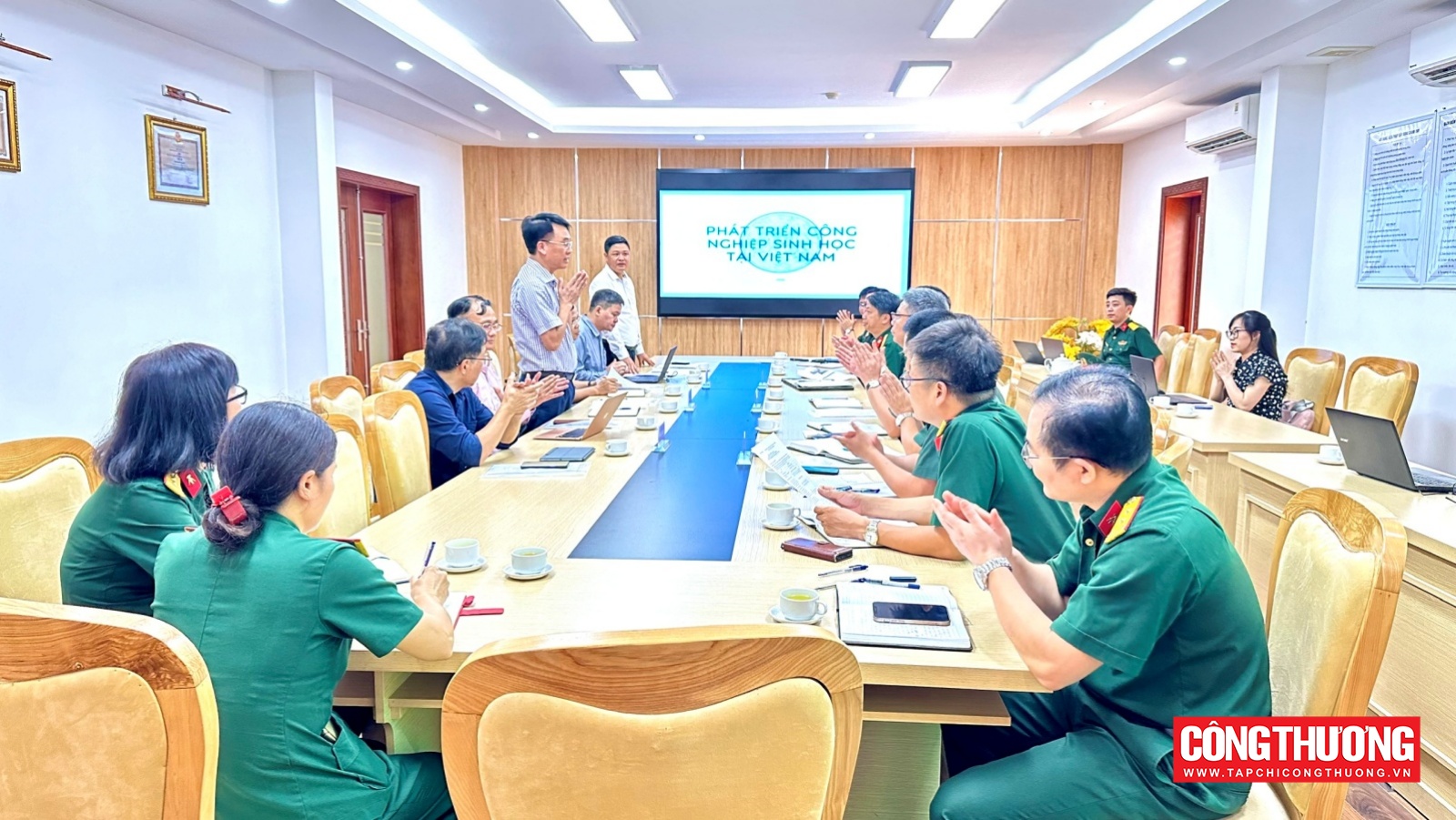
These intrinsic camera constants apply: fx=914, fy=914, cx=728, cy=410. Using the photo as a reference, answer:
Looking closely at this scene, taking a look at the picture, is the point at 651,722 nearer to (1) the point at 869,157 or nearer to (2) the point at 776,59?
(2) the point at 776,59

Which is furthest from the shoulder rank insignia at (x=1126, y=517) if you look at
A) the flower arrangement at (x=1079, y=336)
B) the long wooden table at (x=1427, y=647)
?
the flower arrangement at (x=1079, y=336)

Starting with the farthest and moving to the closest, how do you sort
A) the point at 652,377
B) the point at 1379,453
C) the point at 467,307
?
1. the point at 652,377
2. the point at 467,307
3. the point at 1379,453

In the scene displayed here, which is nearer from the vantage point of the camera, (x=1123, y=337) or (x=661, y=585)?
(x=661, y=585)

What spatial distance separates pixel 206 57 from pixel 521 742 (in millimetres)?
5683

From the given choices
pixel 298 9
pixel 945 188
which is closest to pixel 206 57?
pixel 298 9

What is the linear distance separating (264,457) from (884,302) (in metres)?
4.31

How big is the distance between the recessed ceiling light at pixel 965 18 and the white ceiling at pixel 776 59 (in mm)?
80

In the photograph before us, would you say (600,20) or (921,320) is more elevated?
(600,20)

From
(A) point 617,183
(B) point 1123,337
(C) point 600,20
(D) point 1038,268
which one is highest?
(C) point 600,20

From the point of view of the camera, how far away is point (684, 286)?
9578mm

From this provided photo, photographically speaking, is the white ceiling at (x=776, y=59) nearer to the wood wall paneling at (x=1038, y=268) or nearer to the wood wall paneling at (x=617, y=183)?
the wood wall paneling at (x=617, y=183)

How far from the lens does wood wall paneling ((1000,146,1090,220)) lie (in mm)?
9102

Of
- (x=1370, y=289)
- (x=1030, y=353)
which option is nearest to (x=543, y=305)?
(x=1030, y=353)

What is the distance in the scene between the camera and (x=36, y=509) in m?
2.15
